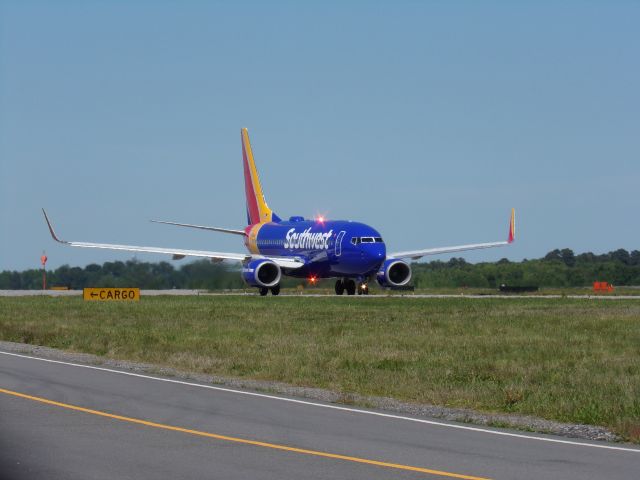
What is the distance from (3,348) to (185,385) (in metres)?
11.6

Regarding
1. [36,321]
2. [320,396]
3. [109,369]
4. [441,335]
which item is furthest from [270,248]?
[320,396]

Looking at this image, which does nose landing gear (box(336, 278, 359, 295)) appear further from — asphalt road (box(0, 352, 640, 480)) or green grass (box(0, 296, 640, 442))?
asphalt road (box(0, 352, 640, 480))

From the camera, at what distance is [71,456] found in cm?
1358

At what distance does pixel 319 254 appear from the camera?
6612 cm

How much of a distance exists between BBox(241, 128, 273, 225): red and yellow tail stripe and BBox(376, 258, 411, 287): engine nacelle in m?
14.4

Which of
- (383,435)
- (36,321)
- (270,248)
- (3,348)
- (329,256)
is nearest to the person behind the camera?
(383,435)

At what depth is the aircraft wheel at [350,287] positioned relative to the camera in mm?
71062

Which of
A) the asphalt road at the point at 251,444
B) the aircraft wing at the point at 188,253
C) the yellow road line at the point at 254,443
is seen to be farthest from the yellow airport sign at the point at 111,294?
the yellow road line at the point at 254,443

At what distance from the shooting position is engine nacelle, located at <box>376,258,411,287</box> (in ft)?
218

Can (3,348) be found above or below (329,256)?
below

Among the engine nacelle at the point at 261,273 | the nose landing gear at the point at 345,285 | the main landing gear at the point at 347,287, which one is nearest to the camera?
the engine nacelle at the point at 261,273

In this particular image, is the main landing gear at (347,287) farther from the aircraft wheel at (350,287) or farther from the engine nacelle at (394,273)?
the engine nacelle at (394,273)

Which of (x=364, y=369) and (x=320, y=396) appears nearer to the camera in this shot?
(x=320, y=396)

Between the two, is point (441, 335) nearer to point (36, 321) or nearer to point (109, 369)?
point (109, 369)
